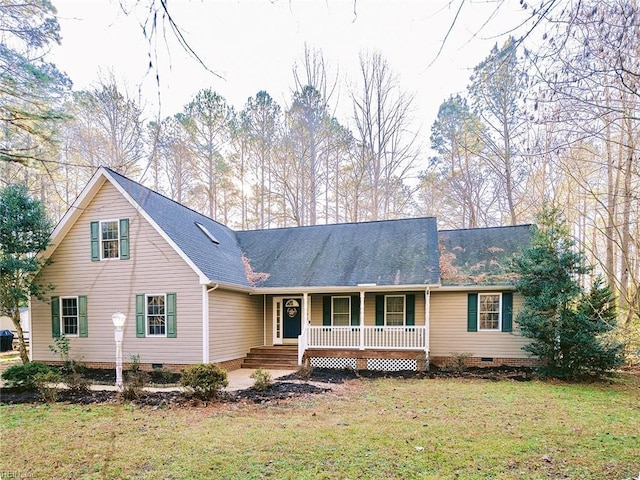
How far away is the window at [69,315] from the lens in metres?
12.5

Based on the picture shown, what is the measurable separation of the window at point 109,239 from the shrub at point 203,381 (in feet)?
19.6

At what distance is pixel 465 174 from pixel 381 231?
892 cm

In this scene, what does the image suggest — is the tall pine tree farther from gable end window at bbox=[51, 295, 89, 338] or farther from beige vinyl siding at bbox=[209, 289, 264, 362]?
gable end window at bbox=[51, 295, 89, 338]

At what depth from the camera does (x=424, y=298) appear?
520 inches

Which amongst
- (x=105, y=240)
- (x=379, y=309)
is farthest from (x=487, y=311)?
(x=105, y=240)

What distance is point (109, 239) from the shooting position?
479 inches

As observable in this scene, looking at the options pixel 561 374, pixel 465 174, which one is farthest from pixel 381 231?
pixel 465 174

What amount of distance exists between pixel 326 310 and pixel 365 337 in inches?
72.8

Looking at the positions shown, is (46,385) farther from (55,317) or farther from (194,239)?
(194,239)


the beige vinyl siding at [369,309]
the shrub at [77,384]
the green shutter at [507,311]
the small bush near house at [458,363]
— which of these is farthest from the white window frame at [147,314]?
the green shutter at [507,311]

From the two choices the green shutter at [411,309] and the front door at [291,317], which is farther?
the front door at [291,317]

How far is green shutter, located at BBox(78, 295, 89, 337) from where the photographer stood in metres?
12.3

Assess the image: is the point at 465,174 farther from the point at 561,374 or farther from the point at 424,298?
the point at 561,374

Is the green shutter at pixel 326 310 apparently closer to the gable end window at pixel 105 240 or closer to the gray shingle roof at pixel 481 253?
the gray shingle roof at pixel 481 253
